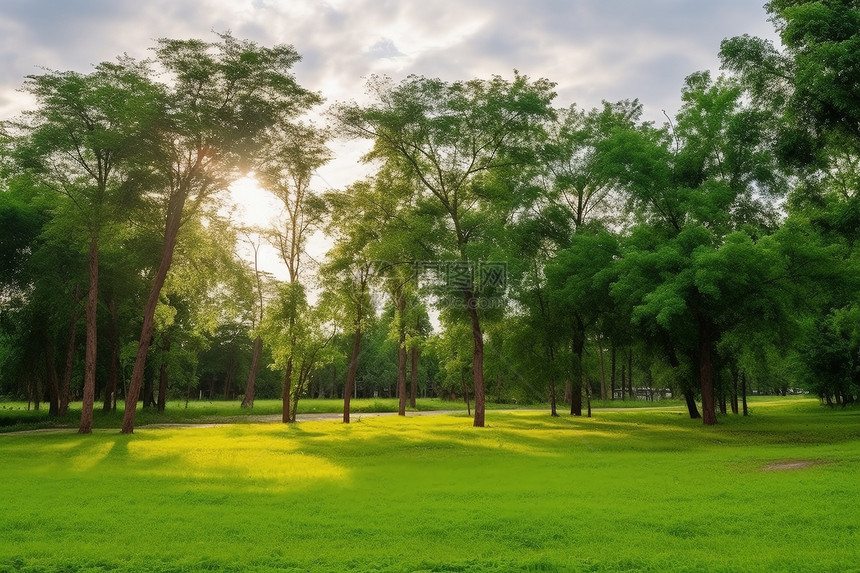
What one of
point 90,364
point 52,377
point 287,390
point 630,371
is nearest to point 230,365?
point 52,377

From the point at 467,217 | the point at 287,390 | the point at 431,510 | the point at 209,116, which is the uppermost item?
the point at 209,116

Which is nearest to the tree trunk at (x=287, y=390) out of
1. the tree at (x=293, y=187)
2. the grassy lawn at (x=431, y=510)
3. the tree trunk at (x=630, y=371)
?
the tree at (x=293, y=187)

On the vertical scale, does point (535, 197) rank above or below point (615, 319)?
above

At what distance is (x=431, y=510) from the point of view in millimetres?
9711

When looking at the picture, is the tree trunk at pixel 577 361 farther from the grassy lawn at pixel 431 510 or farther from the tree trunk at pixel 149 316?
the tree trunk at pixel 149 316

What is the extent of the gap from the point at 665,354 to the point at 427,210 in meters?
18.5

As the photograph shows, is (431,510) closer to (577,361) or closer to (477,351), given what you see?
(477,351)

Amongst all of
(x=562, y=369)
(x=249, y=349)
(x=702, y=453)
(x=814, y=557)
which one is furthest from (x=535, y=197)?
(x=249, y=349)

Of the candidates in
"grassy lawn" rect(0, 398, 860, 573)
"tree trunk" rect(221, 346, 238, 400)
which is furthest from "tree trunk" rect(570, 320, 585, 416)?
"tree trunk" rect(221, 346, 238, 400)

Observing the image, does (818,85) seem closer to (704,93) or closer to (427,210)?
(704,93)

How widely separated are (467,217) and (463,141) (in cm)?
405

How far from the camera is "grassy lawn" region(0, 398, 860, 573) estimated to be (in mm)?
6969

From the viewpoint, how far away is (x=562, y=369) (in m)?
34.6

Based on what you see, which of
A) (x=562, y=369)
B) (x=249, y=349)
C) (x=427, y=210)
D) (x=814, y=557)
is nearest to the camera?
(x=814, y=557)
